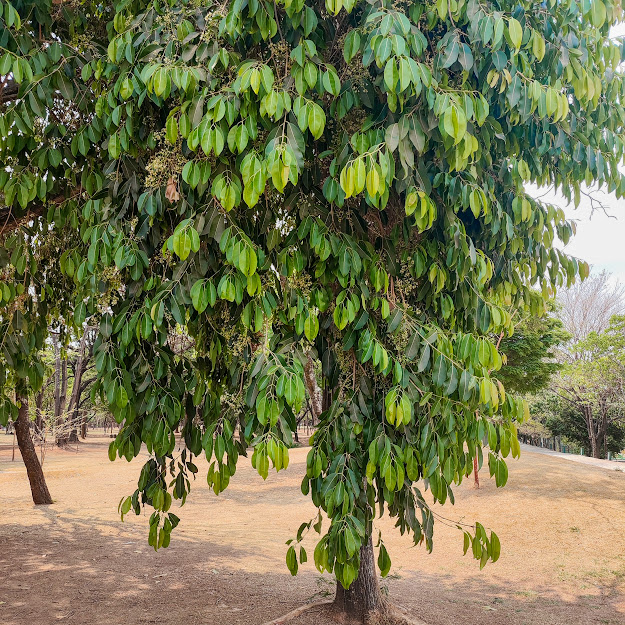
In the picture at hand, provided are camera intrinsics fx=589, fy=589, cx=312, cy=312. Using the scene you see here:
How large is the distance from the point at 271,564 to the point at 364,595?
2825 mm

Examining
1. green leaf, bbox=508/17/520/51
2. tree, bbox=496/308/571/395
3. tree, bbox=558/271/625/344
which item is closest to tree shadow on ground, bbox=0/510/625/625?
green leaf, bbox=508/17/520/51

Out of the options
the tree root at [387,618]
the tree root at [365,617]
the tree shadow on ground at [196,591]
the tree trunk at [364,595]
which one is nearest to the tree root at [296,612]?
the tree root at [365,617]

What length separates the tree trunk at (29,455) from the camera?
9391 mm

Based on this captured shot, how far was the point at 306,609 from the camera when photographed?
5129mm

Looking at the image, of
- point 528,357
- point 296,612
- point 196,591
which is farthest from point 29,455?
point 528,357

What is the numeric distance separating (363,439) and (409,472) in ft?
1.19

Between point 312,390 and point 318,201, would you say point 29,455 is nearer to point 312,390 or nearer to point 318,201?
point 312,390

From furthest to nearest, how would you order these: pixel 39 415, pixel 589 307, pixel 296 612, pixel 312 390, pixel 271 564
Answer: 1. pixel 589 307
2. pixel 39 415
3. pixel 271 564
4. pixel 312 390
5. pixel 296 612

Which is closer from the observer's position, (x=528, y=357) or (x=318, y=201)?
(x=318, y=201)

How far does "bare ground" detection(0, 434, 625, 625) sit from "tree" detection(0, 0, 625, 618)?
269 centimetres

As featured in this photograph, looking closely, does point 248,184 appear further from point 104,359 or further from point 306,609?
point 306,609

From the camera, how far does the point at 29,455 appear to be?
32.3 ft

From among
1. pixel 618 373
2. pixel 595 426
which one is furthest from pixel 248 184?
pixel 595 426

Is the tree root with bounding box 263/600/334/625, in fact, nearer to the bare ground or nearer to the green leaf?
the bare ground
